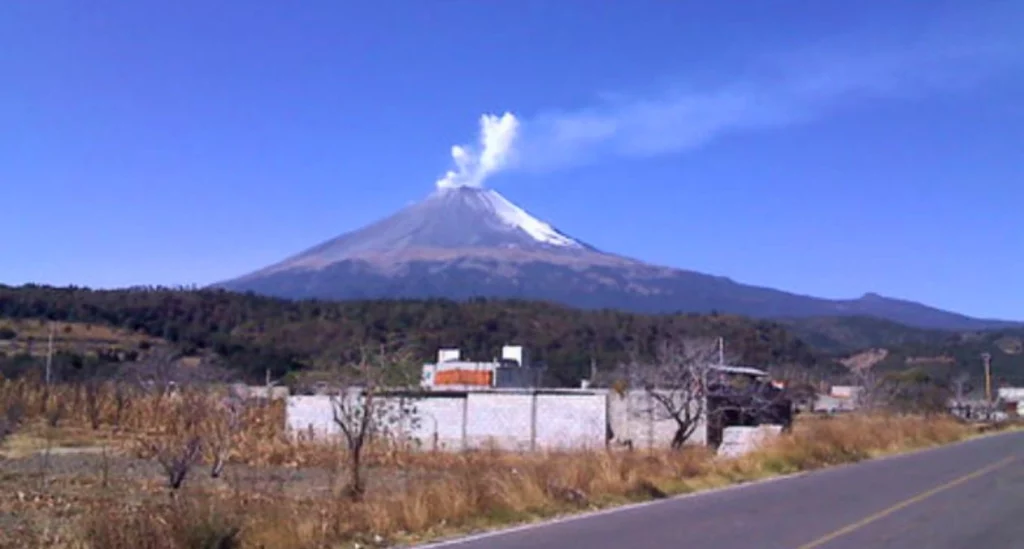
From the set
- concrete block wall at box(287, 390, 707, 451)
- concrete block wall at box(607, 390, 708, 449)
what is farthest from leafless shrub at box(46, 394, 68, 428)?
concrete block wall at box(607, 390, 708, 449)

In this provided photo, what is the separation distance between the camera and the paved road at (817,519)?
13.2 metres

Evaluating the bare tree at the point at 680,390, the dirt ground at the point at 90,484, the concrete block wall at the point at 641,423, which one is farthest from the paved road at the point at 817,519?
the concrete block wall at the point at 641,423

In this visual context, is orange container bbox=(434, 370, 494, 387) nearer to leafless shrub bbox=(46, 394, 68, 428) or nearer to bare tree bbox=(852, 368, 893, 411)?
leafless shrub bbox=(46, 394, 68, 428)

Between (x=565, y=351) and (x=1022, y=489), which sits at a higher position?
(x=565, y=351)

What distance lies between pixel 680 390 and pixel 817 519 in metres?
24.1

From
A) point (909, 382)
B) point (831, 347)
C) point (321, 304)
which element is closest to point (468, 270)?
point (831, 347)

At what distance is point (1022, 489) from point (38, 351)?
63.3m

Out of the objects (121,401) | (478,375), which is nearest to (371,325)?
(478,375)

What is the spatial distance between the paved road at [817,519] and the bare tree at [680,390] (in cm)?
1489

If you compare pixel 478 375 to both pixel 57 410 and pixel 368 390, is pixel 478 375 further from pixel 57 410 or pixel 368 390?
pixel 368 390

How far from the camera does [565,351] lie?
9031 centimetres

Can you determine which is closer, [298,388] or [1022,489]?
[1022,489]

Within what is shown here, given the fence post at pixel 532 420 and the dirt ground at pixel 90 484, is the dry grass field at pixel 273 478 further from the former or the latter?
the fence post at pixel 532 420

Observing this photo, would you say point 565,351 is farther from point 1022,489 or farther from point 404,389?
point 1022,489
